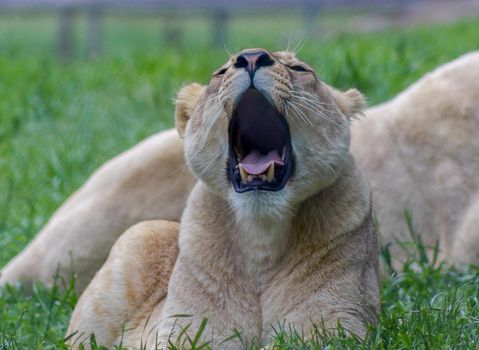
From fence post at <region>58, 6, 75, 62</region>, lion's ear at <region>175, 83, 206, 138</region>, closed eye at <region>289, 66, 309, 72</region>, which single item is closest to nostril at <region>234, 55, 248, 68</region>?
closed eye at <region>289, 66, 309, 72</region>

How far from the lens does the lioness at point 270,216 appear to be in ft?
13.0

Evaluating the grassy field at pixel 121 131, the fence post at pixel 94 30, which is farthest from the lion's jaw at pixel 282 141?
the fence post at pixel 94 30

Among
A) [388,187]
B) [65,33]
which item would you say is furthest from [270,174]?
[65,33]

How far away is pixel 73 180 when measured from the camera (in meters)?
7.27

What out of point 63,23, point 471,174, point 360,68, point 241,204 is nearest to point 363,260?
point 241,204

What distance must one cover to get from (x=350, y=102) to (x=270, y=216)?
0.64 metres

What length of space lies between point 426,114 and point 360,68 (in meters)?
2.44

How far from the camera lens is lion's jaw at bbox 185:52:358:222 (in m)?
3.96

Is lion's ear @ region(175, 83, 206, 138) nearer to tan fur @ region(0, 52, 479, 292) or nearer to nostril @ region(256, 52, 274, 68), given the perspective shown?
nostril @ region(256, 52, 274, 68)

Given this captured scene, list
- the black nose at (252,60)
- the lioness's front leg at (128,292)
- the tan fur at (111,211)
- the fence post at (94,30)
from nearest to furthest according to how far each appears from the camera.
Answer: the black nose at (252,60), the lioness's front leg at (128,292), the tan fur at (111,211), the fence post at (94,30)

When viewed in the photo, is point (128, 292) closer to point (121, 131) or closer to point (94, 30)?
point (121, 131)

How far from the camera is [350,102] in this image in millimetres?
4367

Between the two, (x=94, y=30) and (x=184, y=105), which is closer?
(x=184, y=105)

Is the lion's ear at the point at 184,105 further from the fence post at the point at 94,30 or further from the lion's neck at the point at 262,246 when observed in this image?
the fence post at the point at 94,30
